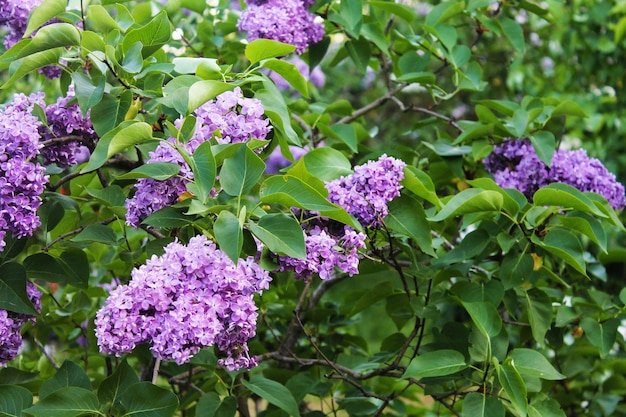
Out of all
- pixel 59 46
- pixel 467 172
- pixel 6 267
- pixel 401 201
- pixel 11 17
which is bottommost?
pixel 467 172

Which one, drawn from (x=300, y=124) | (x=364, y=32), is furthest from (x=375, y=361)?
(x=364, y=32)

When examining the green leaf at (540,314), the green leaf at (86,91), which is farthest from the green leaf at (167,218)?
the green leaf at (540,314)

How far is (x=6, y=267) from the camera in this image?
141 cm

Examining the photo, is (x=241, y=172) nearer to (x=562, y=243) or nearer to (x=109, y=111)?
(x=109, y=111)

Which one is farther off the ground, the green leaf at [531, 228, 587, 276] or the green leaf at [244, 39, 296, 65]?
the green leaf at [244, 39, 296, 65]

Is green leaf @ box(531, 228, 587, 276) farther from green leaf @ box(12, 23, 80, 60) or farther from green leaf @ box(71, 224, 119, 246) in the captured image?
green leaf @ box(12, 23, 80, 60)

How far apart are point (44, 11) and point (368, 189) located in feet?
1.97

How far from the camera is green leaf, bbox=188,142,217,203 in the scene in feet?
3.75

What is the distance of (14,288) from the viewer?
141cm

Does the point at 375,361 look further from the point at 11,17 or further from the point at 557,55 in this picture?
the point at 557,55

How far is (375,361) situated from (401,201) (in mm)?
567

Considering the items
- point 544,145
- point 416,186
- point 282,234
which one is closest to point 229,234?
point 282,234

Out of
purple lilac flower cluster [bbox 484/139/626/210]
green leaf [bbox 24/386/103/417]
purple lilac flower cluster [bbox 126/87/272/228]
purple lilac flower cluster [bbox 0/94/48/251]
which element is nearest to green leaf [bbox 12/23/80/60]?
purple lilac flower cluster [bbox 0/94/48/251]

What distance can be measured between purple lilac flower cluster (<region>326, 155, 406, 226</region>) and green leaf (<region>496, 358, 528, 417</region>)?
0.37 m
